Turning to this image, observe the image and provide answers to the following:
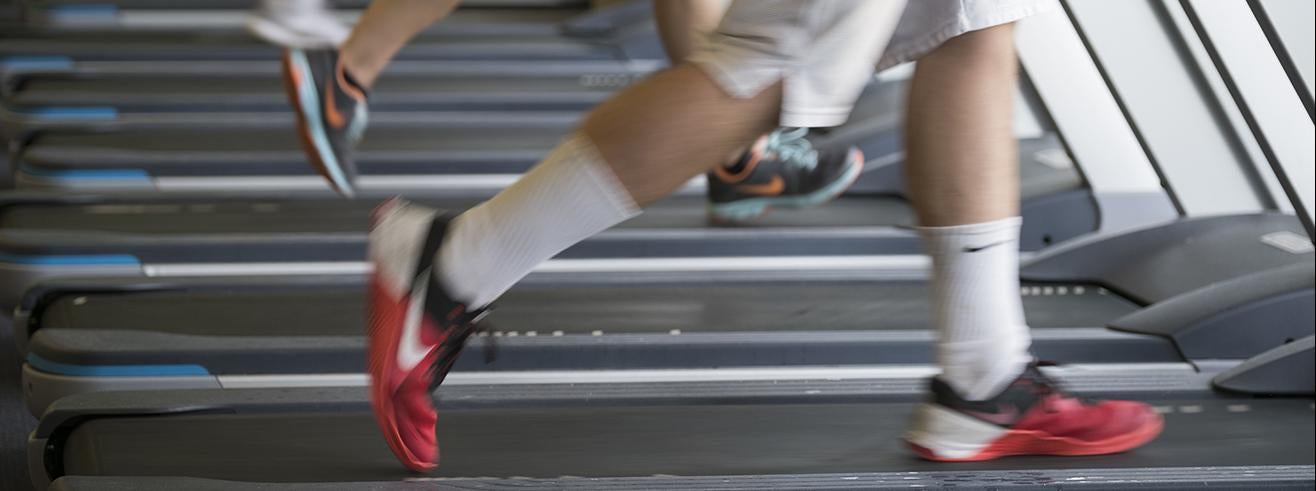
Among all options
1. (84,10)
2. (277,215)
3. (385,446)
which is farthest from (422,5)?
(84,10)

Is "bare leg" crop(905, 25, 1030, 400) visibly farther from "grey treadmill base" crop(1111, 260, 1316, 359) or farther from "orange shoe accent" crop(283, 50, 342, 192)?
"orange shoe accent" crop(283, 50, 342, 192)

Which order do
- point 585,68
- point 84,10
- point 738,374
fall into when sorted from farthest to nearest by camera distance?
1. point 84,10
2. point 585,68
3. point 738,374

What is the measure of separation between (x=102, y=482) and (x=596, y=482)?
52 centimetres

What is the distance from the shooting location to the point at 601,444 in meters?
1.92

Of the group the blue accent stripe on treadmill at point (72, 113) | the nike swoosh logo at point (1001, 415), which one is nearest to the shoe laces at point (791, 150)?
the nike swoosh logo at point (1001, 415)

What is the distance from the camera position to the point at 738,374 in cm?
233

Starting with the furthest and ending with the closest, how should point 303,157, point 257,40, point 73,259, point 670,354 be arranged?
point 257,40 → point 303,157 → point 73,259 → point 670,354

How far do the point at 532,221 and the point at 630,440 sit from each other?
48cm

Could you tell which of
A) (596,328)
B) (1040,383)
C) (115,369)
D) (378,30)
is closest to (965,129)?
(1040,383)

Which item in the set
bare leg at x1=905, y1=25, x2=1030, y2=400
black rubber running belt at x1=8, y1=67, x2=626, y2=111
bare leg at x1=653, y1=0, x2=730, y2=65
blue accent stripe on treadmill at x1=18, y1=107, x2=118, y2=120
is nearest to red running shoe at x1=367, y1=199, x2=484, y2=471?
bare leg at x1=905, y1=25, x2=1030, y2=400

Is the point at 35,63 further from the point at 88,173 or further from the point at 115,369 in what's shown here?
the point at 115,369

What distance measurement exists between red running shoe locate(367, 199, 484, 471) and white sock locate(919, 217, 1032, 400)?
0.49 metres

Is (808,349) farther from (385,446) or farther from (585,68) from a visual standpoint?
(585,68)

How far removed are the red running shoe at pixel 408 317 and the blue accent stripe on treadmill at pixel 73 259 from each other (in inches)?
53.0
